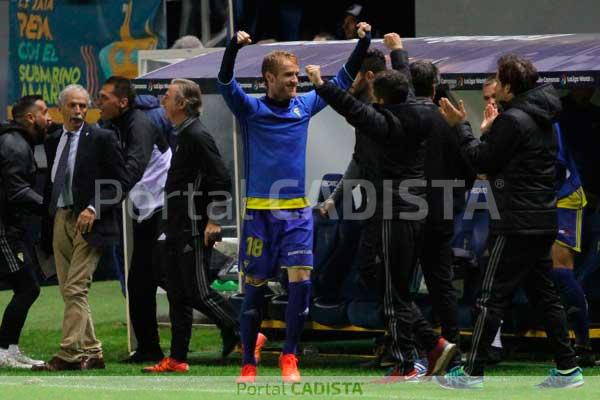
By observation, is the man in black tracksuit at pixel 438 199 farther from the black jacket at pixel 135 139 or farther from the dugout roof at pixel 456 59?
the black jacket at pixel 135 139

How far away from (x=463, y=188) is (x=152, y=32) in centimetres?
700

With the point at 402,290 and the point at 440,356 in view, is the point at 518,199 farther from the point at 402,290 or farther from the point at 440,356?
the point at 440,356

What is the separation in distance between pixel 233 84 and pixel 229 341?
9.95 feet

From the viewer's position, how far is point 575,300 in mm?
11422

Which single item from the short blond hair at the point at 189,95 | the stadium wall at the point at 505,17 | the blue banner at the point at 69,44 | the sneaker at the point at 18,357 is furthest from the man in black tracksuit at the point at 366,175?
the blue banner at the point at 69,44

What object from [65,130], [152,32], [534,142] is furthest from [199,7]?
[534,142]

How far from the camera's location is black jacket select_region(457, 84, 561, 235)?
9414mm

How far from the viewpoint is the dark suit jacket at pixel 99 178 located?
11.9 meters

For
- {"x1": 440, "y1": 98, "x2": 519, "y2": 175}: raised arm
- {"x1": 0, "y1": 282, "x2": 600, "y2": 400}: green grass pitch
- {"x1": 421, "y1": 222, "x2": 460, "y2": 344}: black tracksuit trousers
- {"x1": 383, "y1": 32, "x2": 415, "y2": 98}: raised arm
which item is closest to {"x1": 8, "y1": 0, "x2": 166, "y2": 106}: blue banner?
{"x1": 0, "y1": 282, "x2": 600, "y2": 400}: green grass pitch

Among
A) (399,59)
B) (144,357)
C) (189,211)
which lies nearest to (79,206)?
(189,211)

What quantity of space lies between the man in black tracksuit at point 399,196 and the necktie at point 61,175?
8.88 feet

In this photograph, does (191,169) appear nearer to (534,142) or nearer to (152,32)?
(534,142)

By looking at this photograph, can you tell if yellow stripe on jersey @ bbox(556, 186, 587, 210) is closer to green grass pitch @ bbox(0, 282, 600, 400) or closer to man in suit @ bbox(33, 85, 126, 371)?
green grass pitch @ bbox(0, 282, 600, 400)

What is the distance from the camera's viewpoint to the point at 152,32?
17.6 meters
